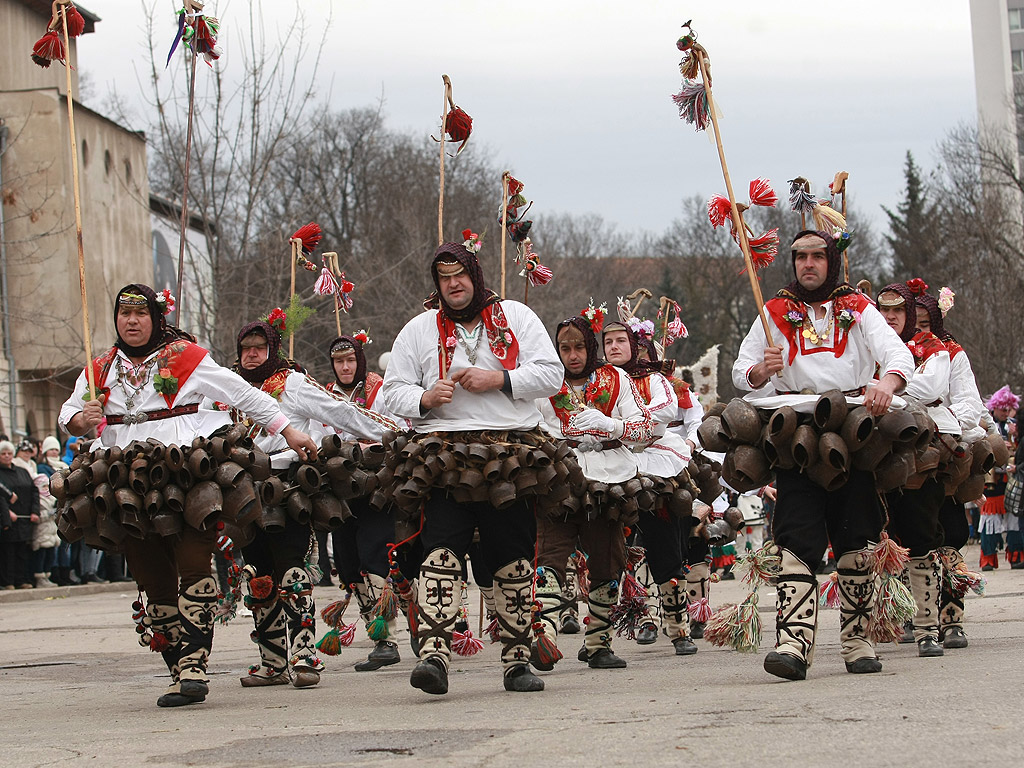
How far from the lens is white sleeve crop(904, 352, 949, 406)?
9.05m

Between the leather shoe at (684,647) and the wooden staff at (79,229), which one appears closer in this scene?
the wooden staff at (79,229)

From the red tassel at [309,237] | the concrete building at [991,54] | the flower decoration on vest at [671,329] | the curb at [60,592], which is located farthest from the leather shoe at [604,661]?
the concrete building at [991,54]

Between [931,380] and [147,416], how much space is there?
4649 millimetres

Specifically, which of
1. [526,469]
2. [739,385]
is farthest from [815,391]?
[526,469]

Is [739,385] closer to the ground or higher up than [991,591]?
higher up

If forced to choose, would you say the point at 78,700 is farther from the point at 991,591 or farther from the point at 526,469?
the point at 991,591

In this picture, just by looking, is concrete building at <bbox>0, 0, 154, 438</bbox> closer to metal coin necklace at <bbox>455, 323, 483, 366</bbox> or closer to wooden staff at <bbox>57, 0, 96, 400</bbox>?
wooden staff at <bbox>57, 0, 96, 400</bbox>

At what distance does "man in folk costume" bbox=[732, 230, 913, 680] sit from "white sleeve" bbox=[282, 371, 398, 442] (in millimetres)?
3072

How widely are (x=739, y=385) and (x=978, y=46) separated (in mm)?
74504

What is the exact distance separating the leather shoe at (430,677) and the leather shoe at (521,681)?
0.46m

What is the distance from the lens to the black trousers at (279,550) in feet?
29.2

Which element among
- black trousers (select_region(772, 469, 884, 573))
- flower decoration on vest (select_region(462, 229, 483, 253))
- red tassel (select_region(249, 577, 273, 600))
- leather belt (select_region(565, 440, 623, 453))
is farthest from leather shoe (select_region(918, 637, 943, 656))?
red tassel (select_region(249, 577, 273, 600))

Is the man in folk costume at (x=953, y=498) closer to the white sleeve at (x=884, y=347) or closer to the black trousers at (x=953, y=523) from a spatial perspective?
the black trousers at (x=953, y=523)

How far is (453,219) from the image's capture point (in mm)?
45625
